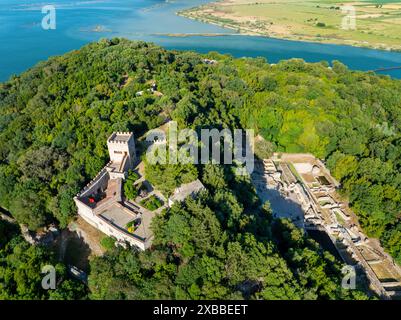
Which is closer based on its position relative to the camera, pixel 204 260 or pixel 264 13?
pixel 204 260

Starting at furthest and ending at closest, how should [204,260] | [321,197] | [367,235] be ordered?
[321,197], [367,235], [204,260]

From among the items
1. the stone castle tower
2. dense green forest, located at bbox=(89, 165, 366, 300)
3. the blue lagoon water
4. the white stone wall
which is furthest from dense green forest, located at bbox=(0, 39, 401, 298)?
the blue lagoon water

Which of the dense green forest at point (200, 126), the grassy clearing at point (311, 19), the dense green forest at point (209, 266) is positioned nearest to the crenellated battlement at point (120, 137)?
the dense green forest at point (200, 126)

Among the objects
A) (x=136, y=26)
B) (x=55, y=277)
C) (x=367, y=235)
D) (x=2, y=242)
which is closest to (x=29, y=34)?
(x=136, y=26)

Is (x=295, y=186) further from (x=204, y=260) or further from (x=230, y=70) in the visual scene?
(x=230, y=70)

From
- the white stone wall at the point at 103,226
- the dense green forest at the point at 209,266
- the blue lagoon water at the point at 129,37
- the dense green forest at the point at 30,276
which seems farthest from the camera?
the blue lagoon water at the point at 129,37

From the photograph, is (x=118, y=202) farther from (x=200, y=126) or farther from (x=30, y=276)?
(x=200, y=126)

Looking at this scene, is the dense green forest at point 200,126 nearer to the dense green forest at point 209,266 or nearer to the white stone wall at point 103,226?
the dense green forest at point 209,266

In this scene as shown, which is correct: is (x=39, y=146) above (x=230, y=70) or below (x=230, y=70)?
below
